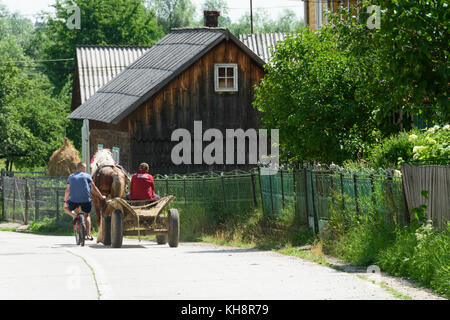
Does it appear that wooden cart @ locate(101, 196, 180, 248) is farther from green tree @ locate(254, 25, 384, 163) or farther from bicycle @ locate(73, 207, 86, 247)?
green tree @ locate(254, 25, 384, 163)

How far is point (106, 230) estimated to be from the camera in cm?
1927

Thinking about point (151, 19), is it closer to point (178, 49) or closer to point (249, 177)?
point (178, 49)

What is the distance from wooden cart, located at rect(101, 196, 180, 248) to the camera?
1820cm

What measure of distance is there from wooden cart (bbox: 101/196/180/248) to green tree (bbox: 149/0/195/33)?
70.6 m

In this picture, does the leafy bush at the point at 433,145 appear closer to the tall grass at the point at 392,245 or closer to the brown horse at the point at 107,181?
the tall grass at the point at 392,245

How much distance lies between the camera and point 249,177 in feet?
74.6

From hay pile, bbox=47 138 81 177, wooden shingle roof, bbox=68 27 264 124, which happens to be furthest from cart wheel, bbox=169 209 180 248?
hay pile, bbox=47 138 81 177

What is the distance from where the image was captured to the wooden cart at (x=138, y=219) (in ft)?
59.7

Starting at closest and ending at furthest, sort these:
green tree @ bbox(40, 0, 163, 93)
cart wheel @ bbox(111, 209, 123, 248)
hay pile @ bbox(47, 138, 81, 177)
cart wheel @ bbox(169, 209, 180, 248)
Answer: cart wheel @ bbox(111, 209, 123, 248)
cart wheel @ bbox(169, 209, 180, 248)
hay pile @ bbox(47, 138, 81, 177)
green tree @ bbox(40, 0, 163, 93)

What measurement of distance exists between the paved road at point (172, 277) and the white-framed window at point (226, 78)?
18.3 meters

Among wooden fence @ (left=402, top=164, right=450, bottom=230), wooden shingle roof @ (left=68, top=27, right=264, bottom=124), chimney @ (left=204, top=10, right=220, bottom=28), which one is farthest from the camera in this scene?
chimney @ (left=204, top=10, right=220, bottom=28)

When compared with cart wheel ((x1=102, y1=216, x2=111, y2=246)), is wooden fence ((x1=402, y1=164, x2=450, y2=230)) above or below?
above

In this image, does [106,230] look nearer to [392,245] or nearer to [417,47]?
[392,245]
